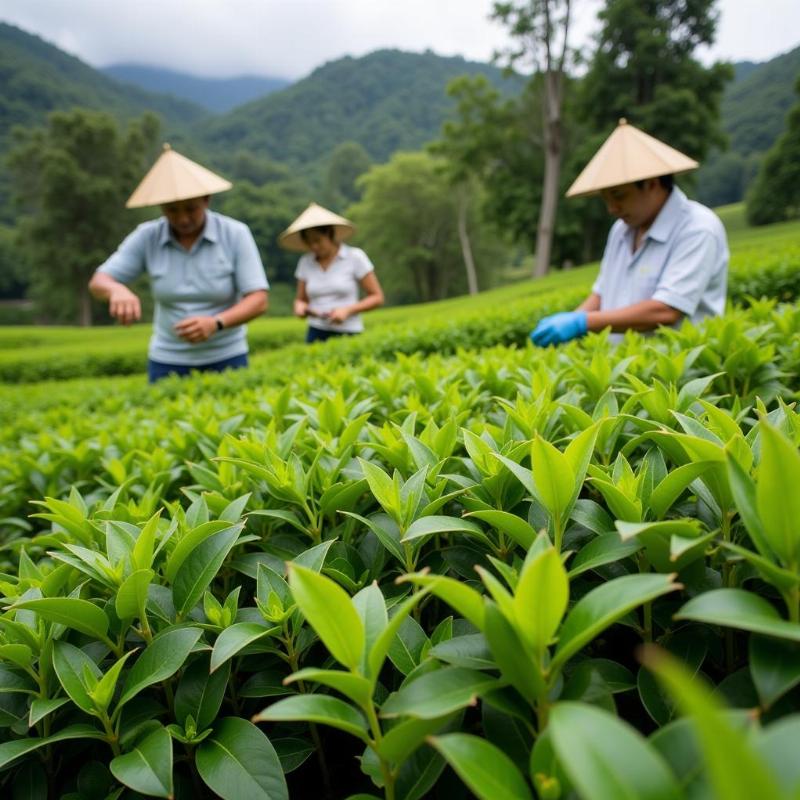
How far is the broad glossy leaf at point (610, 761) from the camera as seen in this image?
0.40 meters

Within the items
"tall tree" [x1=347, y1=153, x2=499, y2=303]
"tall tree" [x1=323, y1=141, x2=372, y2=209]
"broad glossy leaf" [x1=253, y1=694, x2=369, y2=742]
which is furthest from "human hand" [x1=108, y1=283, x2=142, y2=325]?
"tall tree" [x1=323, y1=141, x2=372, y2=209]

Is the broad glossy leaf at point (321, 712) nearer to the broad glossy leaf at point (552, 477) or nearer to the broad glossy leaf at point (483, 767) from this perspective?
the broad glossy leaf at point (483, 767)

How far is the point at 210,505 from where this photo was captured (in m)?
1.27

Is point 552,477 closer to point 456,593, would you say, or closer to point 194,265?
point 456,593

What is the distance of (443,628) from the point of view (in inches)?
32.4

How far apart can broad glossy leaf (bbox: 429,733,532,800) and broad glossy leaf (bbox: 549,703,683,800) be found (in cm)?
15

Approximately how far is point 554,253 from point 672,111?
7974mm

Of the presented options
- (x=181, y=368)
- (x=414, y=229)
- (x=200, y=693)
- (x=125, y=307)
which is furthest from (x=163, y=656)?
(x=414, y=229)

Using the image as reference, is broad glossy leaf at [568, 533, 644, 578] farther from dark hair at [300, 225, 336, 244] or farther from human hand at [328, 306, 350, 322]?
dark hair at [300, 225, 336, 244]

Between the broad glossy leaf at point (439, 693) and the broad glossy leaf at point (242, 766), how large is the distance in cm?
25

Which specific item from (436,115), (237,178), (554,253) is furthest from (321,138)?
(554,253)

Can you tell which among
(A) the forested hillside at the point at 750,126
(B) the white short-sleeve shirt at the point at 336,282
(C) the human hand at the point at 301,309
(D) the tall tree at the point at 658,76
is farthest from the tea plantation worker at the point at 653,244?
(A) the forested hillside at the point at 750,126

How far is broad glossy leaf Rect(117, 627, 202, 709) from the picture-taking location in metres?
0.81

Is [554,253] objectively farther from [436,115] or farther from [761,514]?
[436,115]
